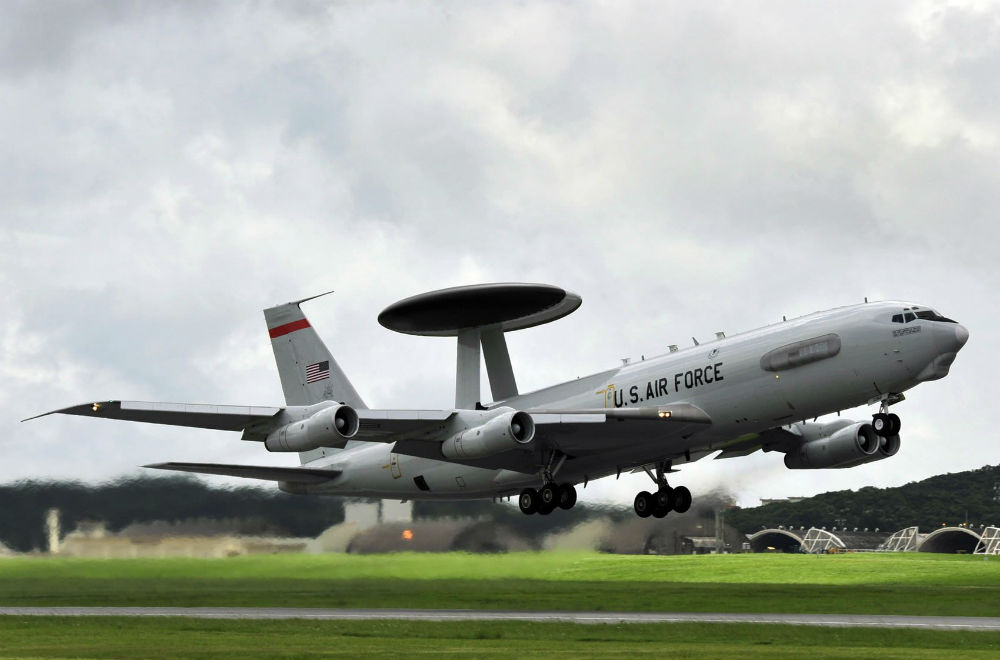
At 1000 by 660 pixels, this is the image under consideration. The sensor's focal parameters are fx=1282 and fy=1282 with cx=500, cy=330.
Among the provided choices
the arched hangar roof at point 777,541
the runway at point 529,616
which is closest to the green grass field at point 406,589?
the runway at point 529,616

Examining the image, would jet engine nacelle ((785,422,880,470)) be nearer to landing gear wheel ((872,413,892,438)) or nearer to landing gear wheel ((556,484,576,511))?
landing gear wheel ((872,413,892,438))

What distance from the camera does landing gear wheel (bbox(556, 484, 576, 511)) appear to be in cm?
A: 4538

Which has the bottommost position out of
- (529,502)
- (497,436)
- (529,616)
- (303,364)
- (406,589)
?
(529,616)

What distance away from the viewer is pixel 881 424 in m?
38.6

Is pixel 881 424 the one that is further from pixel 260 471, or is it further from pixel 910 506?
pixel 910 506

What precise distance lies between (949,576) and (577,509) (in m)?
27.4

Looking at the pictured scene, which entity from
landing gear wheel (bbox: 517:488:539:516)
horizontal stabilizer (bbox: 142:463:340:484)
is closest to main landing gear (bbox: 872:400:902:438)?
landing gear wheel (bbox: 517:488:539:516)

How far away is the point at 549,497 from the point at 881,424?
11.9 metres

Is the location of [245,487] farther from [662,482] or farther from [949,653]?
[949,653]

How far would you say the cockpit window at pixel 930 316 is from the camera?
36969mm

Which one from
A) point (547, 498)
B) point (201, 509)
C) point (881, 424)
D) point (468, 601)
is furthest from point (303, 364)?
point (881, 424)

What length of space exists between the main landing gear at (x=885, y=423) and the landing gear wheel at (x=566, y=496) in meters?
11.6

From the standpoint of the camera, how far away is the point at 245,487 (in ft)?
150

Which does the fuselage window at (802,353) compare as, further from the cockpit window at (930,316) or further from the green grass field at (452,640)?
the green grass field at (452,640)
